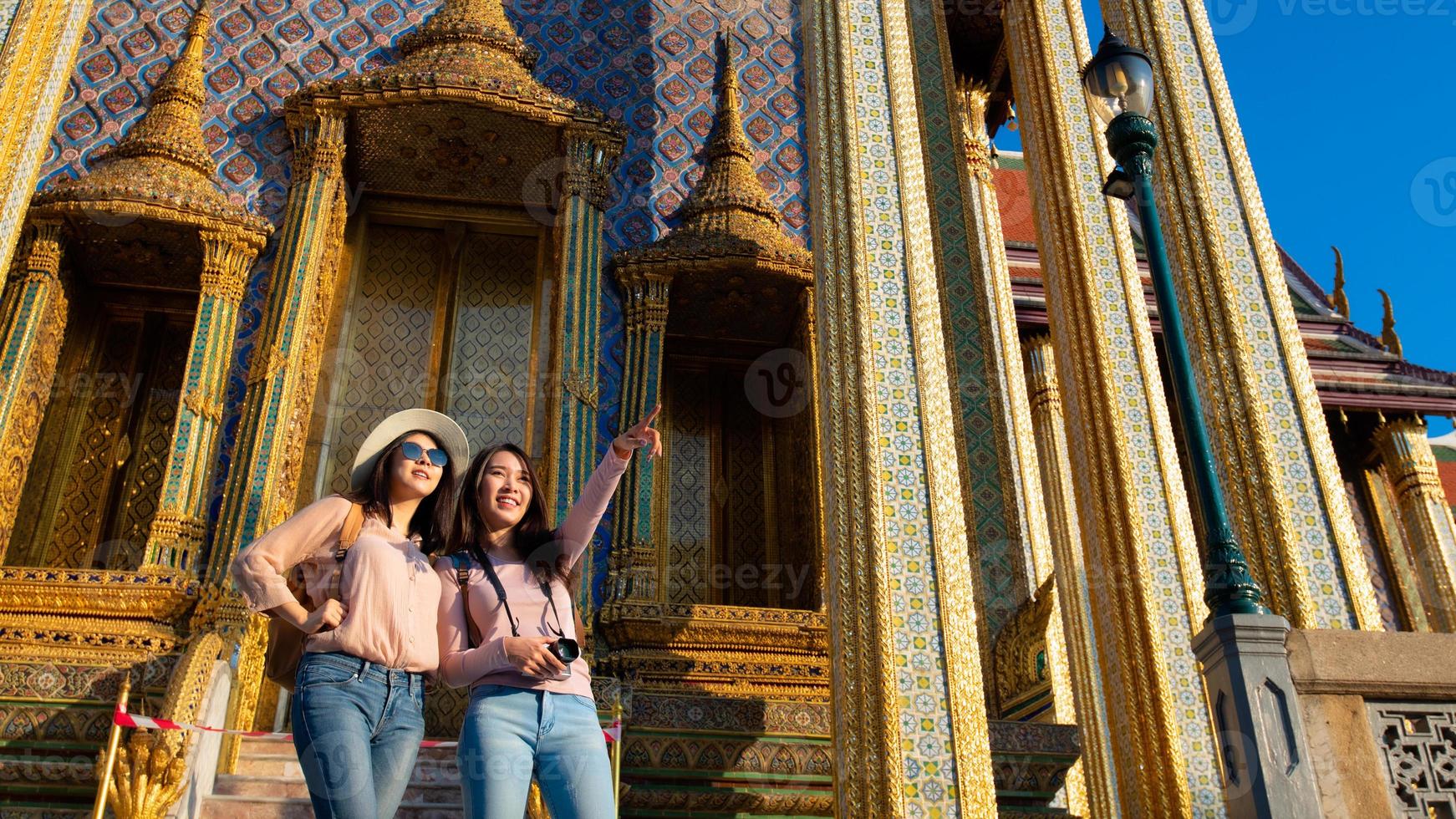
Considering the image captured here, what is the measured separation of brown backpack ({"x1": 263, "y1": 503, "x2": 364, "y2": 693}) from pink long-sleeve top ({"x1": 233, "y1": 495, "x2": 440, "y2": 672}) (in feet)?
0.04

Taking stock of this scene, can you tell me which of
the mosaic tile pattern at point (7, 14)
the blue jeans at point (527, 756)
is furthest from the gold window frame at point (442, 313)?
the blue jeans at point (527, 756)

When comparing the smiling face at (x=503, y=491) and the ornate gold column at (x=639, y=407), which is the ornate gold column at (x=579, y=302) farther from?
the smiling face at (x=503, y=491)

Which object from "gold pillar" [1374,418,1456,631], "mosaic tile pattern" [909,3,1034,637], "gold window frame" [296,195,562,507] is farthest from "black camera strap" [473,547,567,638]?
"gold pillar" [1374,418,1456,631]

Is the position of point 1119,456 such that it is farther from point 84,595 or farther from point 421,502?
point 84,595

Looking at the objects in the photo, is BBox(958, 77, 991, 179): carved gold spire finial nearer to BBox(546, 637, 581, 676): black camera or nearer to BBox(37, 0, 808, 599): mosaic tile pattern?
BBox(37, 0, 808, 599): mosaic tile pattern

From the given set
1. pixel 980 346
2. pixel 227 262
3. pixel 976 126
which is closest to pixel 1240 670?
pixel 980 346

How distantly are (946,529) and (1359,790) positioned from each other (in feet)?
6.34

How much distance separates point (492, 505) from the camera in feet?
8.26

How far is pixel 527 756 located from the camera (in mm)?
2254

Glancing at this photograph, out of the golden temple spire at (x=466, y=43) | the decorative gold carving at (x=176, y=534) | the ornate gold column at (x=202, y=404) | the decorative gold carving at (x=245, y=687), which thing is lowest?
the decorative gold carving at (x=245, y=687)

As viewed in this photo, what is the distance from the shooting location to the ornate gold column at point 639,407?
6.69 metres

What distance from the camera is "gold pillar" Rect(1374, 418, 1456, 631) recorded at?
10.9 meters

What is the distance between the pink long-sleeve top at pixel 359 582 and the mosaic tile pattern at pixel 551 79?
189 inches

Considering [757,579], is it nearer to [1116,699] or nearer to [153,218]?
[1116,699]
